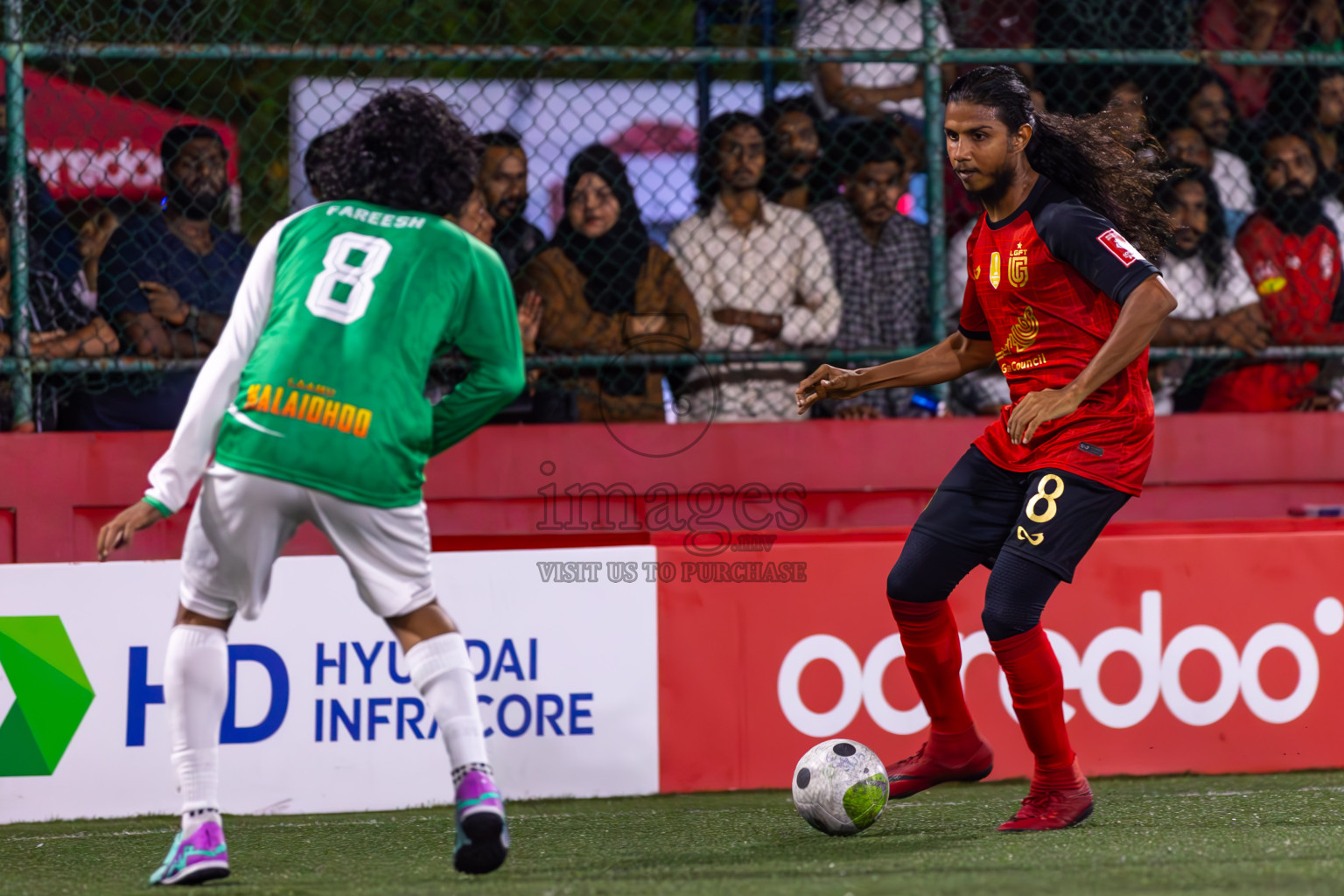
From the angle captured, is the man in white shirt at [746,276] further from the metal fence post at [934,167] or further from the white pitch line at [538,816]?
the white pitch line at [538,816]

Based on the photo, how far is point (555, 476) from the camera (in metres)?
5.79

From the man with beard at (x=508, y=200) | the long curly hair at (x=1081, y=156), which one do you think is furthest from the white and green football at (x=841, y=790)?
the man with beard at (x=508, y=200)

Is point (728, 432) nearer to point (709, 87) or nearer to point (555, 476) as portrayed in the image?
point (555, 476)

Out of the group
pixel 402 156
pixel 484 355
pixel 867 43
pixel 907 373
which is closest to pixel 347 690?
pixel 484 355

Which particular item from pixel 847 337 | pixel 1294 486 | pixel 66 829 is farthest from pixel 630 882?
pixel 1294 486

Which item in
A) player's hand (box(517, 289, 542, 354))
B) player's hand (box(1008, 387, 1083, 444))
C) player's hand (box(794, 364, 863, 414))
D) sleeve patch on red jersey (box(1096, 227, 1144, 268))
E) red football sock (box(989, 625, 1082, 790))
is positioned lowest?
red football sock (box(989, 625, 1082, 790))

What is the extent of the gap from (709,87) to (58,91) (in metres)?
2.72

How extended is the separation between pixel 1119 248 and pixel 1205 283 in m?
2.79

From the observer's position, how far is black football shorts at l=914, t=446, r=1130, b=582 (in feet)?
12.2

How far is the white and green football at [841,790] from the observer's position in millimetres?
3848

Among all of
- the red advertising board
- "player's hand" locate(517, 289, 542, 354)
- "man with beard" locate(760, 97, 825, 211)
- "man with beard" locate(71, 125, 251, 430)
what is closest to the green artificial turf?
the red advertising board

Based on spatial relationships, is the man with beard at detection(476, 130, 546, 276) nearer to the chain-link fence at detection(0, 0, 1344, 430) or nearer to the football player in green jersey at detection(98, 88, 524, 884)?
the chain-link fence at detection(0, 0, 1344, 430)

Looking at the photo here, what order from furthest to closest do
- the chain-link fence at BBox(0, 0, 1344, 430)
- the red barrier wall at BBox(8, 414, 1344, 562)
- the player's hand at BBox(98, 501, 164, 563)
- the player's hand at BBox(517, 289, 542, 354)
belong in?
the player's hand at BBox(517, 289, 542, 354) → the chain-link fence at BBox(0, 0, 1344, 430) → the red barrier wall at BBox(8, 414, 1344, 562) → the player's hand at BBox(98, 501, 164, 563)

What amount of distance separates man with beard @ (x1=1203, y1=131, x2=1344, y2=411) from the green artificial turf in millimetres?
1859
